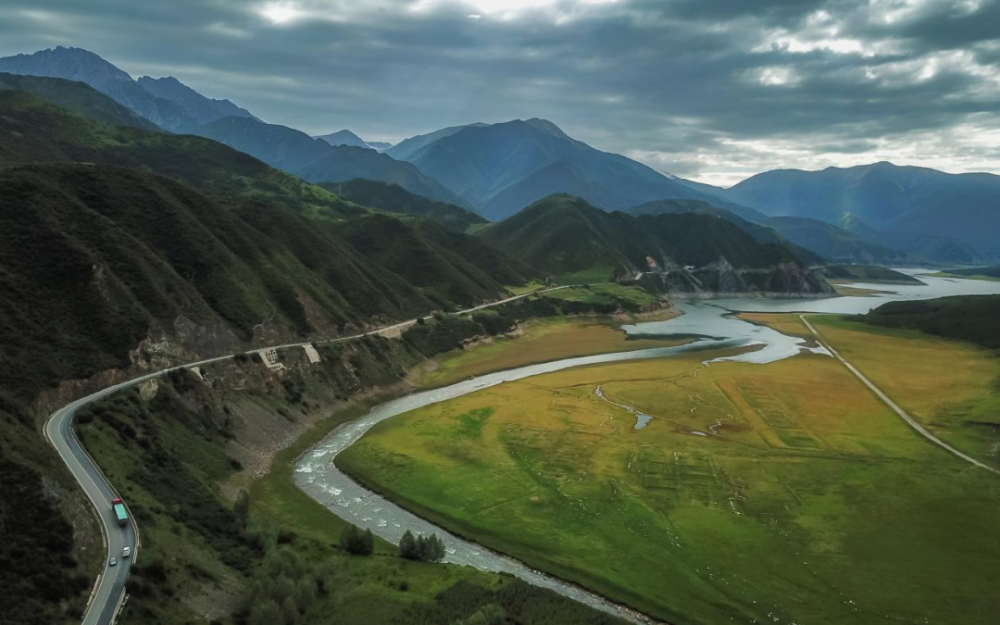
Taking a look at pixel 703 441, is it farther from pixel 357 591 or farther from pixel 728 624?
pixel 357 591

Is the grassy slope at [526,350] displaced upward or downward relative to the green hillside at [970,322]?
downward

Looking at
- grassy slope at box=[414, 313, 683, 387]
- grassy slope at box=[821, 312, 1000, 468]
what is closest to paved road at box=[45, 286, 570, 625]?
grassy slope at box=[414, 313, 683, 387]

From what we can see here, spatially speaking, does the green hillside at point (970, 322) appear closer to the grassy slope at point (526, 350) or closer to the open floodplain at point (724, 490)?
the open floodplain at point (724, 490)

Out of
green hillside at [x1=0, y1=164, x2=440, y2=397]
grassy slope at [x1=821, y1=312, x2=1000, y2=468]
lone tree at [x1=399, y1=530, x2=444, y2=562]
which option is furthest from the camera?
grassy slope at [x1=821, y1=312, x2=1000, y2=468]

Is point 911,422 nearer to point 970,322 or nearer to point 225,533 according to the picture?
point 225,533

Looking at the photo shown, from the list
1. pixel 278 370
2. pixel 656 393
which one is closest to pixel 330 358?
pixel 278 370

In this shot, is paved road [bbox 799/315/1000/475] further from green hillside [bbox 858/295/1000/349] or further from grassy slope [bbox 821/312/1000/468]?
green hillside [bbox 858/295/1000/349]

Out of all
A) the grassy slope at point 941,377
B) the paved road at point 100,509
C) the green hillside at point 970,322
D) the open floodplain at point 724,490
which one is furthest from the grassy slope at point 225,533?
the green hillside at point 970,322
